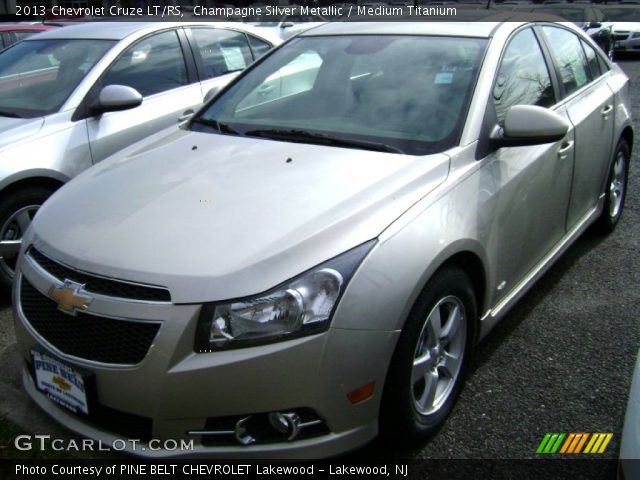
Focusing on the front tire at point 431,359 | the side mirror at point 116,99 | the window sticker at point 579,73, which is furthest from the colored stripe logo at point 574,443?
the side mirror at point 116,99

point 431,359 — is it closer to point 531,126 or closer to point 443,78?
point 531,126

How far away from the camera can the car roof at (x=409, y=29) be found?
347 cm

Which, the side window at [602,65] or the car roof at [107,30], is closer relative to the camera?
the side window at [602,65]

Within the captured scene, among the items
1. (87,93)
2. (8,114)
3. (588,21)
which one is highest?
(87,93)

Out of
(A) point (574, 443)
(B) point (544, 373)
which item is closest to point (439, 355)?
(A) point (574, 443)

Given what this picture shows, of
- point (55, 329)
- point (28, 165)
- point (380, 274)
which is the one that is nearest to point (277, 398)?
point (380, 274)

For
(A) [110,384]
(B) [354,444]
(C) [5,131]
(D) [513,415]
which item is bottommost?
(D) [513,415]

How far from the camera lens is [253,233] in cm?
242

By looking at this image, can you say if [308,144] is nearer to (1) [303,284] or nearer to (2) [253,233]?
→ (2) [253,233]

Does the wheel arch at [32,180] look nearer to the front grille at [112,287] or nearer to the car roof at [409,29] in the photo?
the front grille at [112,287]

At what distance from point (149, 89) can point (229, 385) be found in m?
3.42

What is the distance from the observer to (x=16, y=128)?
4.19 metres

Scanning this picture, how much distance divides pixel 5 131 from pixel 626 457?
151 inches

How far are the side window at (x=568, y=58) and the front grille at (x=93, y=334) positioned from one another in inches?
113
